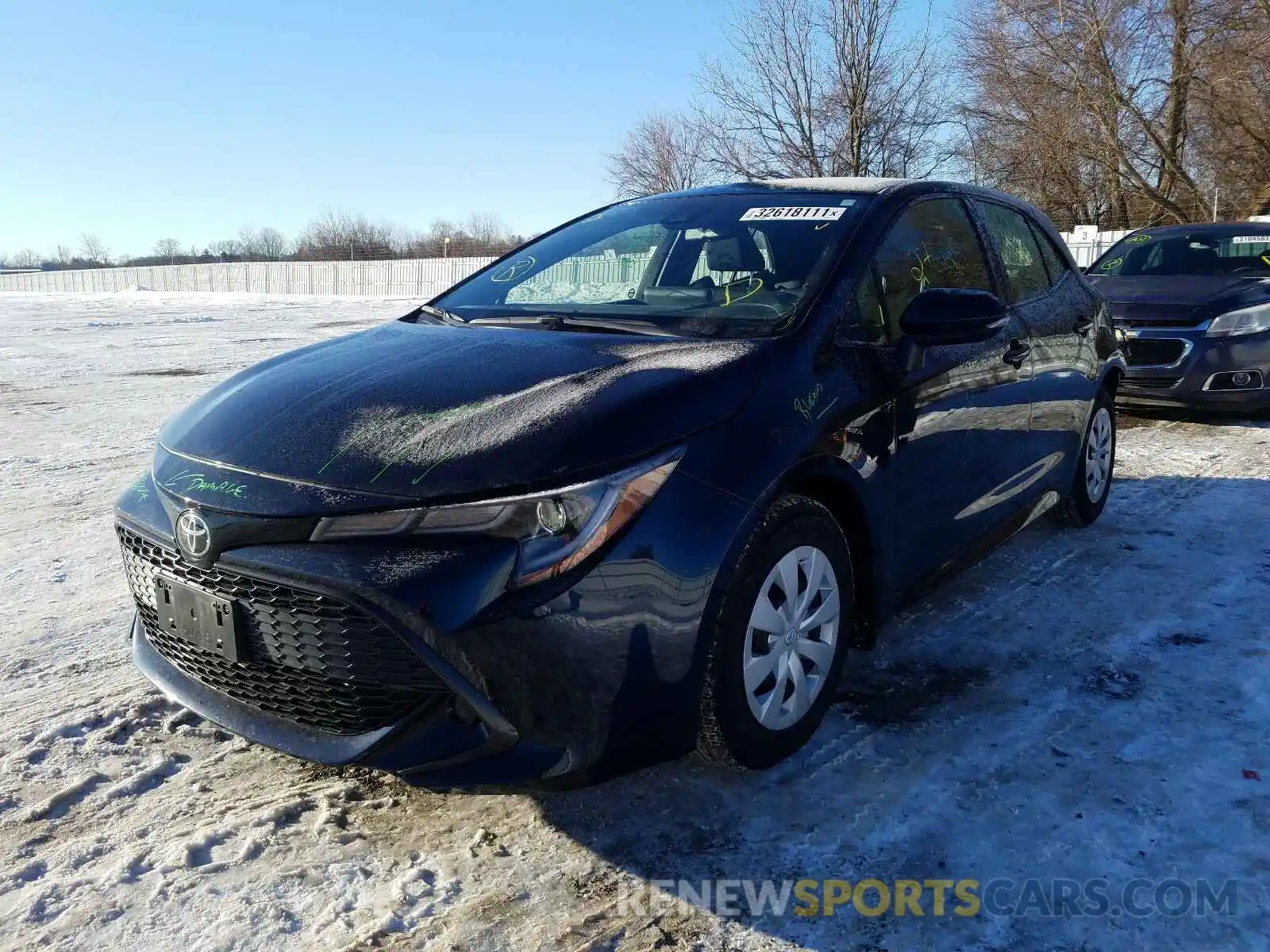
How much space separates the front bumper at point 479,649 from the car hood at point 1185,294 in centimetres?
669

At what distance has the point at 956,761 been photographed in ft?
9.09

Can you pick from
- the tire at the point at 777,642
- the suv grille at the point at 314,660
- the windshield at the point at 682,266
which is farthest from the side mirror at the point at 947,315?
the suv grille at the point at 314,660

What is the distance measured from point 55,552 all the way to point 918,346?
12.7 feet

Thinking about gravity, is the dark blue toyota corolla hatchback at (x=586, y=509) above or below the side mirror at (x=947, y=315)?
below

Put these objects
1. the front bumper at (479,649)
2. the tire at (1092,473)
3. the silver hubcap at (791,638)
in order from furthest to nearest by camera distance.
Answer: the tire at (1092,473), the silver hubcap at (791,638), the front bumper at (479,649)

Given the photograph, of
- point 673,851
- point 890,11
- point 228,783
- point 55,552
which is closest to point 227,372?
point 55,552

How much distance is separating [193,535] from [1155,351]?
24.1ft

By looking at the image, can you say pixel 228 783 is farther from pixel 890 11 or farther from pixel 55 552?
pixel 890 11

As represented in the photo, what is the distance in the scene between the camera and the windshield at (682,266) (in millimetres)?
3000

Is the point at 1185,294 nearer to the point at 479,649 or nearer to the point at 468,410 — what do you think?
the point at 468,410

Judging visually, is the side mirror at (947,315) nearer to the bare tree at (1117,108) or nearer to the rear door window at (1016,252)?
the rear door window at (1016,252)

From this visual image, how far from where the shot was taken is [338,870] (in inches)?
91.4

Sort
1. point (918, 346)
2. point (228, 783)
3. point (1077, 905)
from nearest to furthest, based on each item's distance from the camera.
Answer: point (1077, 905) → point (228, 783) → point (918, 346)

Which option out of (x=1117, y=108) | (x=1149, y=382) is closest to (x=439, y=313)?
(x=1149, y=382)
